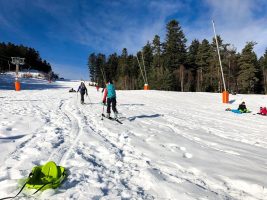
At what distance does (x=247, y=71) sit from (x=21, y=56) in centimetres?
11630

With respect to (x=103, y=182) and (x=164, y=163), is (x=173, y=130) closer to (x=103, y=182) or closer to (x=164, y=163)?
(x=164, y=163)

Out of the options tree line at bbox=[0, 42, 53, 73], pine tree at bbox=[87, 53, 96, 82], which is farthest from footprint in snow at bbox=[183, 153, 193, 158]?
pine tree at bbox=[87, 53, 96, 82]

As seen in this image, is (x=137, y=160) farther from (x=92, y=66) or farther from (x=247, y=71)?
(x=92, y=66)

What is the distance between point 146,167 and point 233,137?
546 centimetres

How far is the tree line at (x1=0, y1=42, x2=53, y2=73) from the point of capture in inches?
4909

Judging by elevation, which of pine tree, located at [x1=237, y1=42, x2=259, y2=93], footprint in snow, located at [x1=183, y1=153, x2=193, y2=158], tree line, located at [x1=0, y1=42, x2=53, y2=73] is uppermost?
tree line, located at [x1=0, y1=42, x2=53, y2=73]

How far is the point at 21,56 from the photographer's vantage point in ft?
460

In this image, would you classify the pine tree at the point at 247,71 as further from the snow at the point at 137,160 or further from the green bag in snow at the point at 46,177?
the green bag in snow at the point at 46,177

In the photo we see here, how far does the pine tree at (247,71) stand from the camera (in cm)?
6361

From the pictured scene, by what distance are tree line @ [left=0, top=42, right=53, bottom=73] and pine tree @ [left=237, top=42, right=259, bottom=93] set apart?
94.1 m

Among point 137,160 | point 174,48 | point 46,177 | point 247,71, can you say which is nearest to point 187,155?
point 137,160

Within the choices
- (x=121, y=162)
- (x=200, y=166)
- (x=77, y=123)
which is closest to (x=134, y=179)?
(x=121, y=162)

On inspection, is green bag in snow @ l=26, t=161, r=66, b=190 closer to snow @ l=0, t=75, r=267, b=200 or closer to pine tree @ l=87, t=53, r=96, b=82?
snow @ l=0, t=75, r=267, b=200

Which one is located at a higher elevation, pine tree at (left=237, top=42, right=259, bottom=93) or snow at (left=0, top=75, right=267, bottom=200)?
pine tree at (left=237, top=42, right=259, bottom=93)
